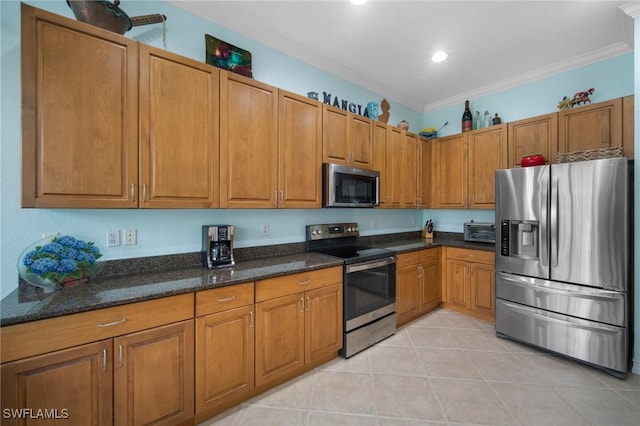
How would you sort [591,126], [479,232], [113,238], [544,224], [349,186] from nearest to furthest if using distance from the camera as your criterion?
[113,238], [544,224], [591,126], [349,186], [479,232]

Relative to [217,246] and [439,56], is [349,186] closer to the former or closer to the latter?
[217,246]

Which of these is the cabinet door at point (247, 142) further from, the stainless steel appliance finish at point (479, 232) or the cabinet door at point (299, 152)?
the stainless steel appliance finish at point (479, 232)

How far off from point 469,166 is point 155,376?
4.00m

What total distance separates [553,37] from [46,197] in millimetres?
4319

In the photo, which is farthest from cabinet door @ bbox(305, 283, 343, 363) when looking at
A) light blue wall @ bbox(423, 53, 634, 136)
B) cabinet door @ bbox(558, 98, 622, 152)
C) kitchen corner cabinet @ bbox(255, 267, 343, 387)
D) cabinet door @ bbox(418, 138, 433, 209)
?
light blue wall @ bbox(423, 53, 634, 136)

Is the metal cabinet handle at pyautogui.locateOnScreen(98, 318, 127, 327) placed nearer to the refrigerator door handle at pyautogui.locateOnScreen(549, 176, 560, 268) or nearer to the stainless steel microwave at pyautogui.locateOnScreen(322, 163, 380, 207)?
the stainless steel microwave at pyautogui.locateOnScreen(322, 163, 380, 207)

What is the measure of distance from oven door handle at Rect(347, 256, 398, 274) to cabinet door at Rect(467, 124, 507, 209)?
1.60 meters

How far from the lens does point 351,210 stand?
132 inches

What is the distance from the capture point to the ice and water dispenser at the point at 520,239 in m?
2.55

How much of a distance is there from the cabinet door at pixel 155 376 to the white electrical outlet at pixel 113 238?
73 centimetres

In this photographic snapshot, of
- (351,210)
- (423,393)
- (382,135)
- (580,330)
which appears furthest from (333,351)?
(382,135)

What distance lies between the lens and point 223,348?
5.58 ft

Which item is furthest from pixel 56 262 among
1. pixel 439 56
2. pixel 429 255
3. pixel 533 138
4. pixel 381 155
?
pixel 533 138

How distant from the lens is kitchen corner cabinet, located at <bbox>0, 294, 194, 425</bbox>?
1.14 meters
